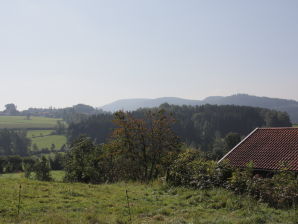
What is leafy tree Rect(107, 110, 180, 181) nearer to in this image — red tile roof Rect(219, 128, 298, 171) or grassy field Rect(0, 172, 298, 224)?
red tile roof Rect(219, 128, 298, 171)

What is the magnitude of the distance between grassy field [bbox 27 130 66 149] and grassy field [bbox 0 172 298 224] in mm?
111318

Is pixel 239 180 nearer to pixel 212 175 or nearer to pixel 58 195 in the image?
pixel 212 175

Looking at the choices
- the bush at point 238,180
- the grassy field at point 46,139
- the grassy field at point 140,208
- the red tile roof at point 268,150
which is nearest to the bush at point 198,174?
the bush at point 238,180

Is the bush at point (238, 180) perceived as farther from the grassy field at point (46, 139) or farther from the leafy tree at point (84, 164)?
the grassy field at point (46, 139)

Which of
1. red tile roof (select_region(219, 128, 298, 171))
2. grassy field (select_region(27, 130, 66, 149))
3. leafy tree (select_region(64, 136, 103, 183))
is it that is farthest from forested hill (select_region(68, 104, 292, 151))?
red tile roof (select_region(219, 128, 298, 171))

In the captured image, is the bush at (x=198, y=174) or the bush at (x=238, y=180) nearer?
the bush at (x=238, y=180)

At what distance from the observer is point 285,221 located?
25.7 ft

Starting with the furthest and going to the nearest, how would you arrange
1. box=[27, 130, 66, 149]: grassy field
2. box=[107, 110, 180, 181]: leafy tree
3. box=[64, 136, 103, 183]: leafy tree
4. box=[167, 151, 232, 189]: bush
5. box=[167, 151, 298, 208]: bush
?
1. box=[27, 130, 66, 149]: grassy field
2. box=[64, 136, 103, 183]: leafy tree
3. box=[107, 110, 180, 181]: leafy tree
4. box=[167, 151, 232, 189]: bush
5. box=[167, 151, 298, 208]: bush

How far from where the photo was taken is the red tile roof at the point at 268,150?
21766 millimetres

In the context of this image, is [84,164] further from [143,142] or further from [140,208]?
[140,208]

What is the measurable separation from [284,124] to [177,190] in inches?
4905

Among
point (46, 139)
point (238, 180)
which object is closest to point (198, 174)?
point (238, 180)

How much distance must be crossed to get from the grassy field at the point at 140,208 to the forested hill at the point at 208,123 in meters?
108

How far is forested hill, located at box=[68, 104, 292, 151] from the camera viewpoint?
417ft
